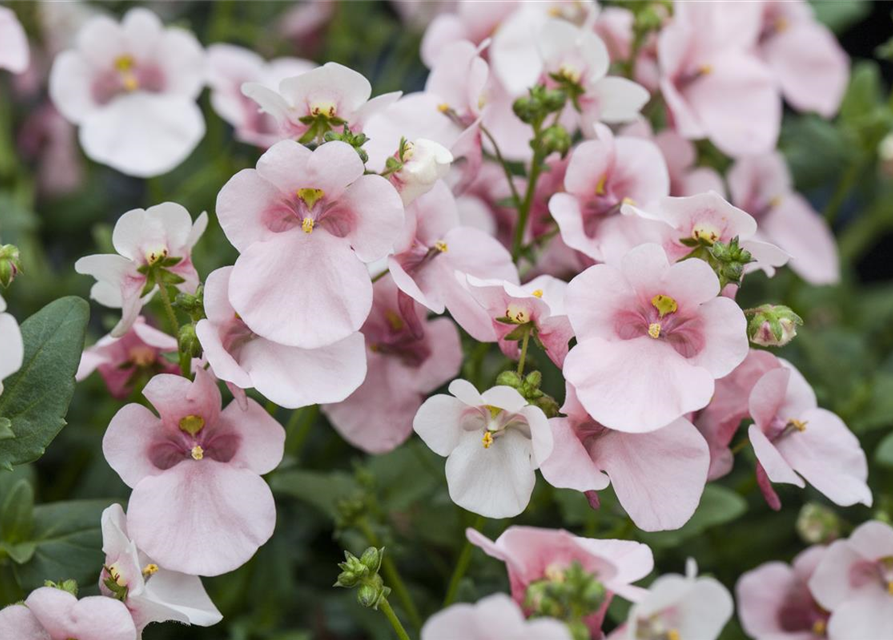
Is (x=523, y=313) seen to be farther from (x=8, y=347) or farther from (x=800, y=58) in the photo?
(x=800, y=58)

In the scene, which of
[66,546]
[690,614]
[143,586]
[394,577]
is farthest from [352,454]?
[690,614]

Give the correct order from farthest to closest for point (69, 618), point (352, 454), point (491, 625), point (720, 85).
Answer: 1. point (352, 454)
2. point (720, 85)
3. point (69, 618)
4. point (491, 625)

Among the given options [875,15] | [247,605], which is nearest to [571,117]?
[247,605]

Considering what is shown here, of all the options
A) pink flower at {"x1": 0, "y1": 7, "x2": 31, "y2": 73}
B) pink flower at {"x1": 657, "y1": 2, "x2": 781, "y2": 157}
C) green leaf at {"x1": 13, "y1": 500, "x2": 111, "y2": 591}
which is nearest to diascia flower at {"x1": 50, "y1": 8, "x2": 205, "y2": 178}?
pink flower at {"x1": 0, "y1": 7, "x2": 31, "y2": 73}

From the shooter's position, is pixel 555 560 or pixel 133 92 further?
pixel 133 92

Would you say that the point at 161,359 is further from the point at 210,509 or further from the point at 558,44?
the point at 558,44

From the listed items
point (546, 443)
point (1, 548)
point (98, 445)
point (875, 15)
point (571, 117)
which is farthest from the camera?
point (875, 15)

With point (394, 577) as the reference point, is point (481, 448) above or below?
above
